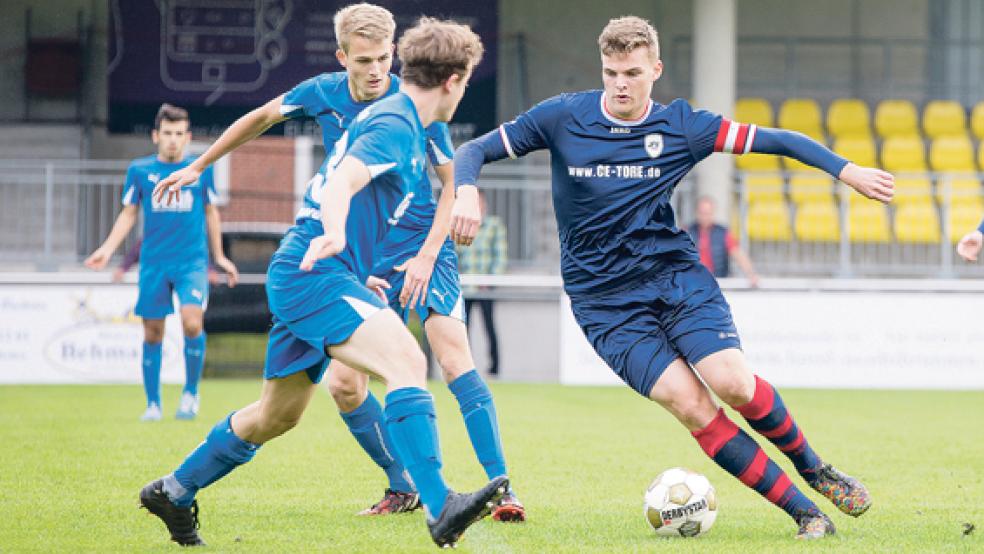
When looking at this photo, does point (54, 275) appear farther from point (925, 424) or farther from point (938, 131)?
point (938, 131)

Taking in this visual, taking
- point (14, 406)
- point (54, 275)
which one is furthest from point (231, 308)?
point (14, 406)

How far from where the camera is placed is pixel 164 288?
10.6 metres

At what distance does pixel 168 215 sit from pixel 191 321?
2.61ft

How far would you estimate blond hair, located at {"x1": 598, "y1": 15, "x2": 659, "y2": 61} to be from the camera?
5.58 metres

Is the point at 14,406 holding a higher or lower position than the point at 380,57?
lower

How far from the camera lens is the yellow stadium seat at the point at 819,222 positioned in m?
17.8

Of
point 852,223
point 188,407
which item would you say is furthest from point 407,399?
point 852,223

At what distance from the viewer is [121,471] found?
293 inches

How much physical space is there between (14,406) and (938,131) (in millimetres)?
13857

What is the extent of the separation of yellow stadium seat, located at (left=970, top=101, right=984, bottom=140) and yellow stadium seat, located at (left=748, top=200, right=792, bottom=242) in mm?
4467

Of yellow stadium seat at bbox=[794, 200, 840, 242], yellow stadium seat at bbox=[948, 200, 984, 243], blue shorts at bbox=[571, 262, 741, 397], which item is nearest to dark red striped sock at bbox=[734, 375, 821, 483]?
blue shorts at bbox=[571, 262, 741, 397]

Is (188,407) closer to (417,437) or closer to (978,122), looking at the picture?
(417,437)

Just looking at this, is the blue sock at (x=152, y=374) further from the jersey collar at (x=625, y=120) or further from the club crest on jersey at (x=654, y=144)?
the club crest on jersey at (x=654, y=144)

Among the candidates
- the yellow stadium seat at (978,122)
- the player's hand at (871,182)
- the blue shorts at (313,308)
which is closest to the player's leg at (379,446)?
the blue shorts at (313,308)
